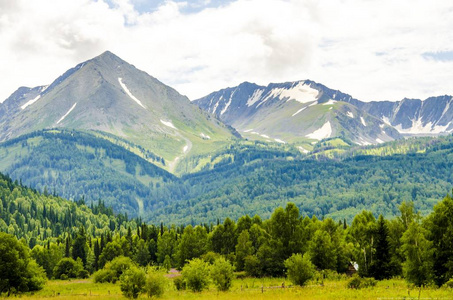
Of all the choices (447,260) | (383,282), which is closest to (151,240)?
(383,282)

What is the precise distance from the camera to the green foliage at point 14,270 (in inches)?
3538

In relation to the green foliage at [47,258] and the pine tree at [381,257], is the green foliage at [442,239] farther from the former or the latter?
the green foliage at [47,258]

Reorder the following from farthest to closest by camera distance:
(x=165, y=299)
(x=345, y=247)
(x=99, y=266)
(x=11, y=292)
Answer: (x=99, y=266) → (x=345, y=247) → (x=11, y=292) → (x=165, y=299)

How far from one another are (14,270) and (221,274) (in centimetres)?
3696

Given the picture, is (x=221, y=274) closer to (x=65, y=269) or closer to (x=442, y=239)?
(x=442, y=239)

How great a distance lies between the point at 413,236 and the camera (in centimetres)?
8206

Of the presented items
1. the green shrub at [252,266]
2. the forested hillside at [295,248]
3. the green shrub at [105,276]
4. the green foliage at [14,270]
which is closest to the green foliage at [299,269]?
the forested hillside at [295,248]

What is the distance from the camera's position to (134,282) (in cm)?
7856

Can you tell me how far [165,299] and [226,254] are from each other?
71.9 meters

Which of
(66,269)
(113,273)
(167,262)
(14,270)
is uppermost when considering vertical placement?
(14,270)

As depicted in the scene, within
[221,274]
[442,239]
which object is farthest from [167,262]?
[442,239]

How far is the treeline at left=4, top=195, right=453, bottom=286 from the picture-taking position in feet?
266

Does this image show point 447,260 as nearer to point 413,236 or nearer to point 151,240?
point 413,236

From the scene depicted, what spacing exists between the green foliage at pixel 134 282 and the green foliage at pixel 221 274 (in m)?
12.8
